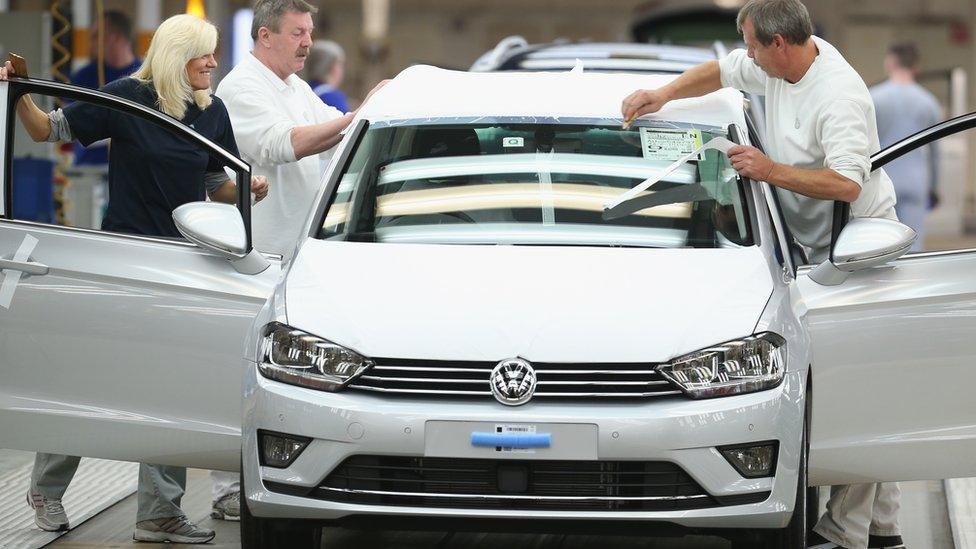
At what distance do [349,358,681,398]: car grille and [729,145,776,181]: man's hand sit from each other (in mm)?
1160

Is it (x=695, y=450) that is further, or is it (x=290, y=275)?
(x=290, y=275)

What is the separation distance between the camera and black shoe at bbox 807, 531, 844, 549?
6.05m

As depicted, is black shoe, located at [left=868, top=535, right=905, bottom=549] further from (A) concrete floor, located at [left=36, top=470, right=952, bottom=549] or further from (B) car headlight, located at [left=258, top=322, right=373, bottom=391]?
(B) car headlight, located at [left=258, top=322, right=373, bottom=391]

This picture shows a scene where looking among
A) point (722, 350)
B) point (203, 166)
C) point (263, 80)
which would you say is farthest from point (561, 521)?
point (263, 80)

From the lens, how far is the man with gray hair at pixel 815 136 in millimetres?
5762

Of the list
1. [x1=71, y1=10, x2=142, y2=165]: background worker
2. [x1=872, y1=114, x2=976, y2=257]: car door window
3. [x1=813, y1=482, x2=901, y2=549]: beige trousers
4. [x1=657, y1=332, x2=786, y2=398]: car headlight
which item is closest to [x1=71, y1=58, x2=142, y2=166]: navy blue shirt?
[x1=71, y1=10, x2=142, y2=165]: background worker

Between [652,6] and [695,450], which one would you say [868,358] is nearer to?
[695,450]

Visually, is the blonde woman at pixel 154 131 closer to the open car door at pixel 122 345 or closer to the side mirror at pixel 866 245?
the open car door at pixel 122 345

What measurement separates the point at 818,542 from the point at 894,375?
3.37 feet

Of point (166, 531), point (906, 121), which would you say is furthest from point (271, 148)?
point (906, 121)

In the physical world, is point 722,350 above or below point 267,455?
above

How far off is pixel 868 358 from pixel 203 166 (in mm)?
2507

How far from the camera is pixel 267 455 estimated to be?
190 inches

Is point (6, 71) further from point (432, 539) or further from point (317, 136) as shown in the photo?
point (432, 539)
